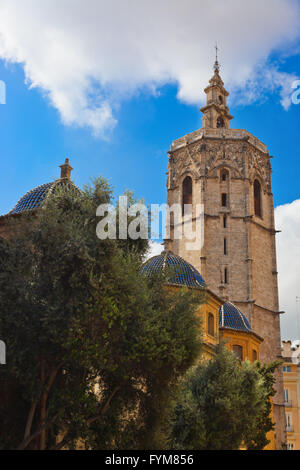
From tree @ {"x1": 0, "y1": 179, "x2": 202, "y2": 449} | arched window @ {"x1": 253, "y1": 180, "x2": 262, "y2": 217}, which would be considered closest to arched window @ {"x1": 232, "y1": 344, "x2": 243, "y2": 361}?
tree @ {"x1": 0, "y1": 179, "x2": 202, "y2": 449}

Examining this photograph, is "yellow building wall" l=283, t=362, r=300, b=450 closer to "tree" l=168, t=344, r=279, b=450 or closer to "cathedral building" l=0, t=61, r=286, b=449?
"cathedral building" l=0, t=61, r=286, b=449

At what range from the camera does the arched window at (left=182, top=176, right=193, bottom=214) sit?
57.9 metres

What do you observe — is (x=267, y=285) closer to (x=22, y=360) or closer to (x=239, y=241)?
(x=239, y=241)

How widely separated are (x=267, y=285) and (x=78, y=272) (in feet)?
138

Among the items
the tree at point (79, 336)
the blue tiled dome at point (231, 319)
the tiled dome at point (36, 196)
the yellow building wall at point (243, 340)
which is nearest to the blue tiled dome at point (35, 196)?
the tiled dome at point (36, 196)

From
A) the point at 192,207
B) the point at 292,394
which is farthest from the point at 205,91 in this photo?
the point at 292,394

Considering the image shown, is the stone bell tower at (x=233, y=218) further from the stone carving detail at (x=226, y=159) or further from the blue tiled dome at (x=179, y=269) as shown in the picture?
the blue tiled dome at (x=179, y=269)

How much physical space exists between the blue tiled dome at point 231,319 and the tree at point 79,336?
61.4ft

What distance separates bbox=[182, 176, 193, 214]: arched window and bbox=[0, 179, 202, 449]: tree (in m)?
41.0

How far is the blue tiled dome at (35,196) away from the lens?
22938mm

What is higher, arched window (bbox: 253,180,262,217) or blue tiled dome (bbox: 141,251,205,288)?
arched window (bbox: 253,180,262,217)

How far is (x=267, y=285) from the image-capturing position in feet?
179

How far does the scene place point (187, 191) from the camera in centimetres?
5869

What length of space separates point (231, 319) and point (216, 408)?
16.2 metres
